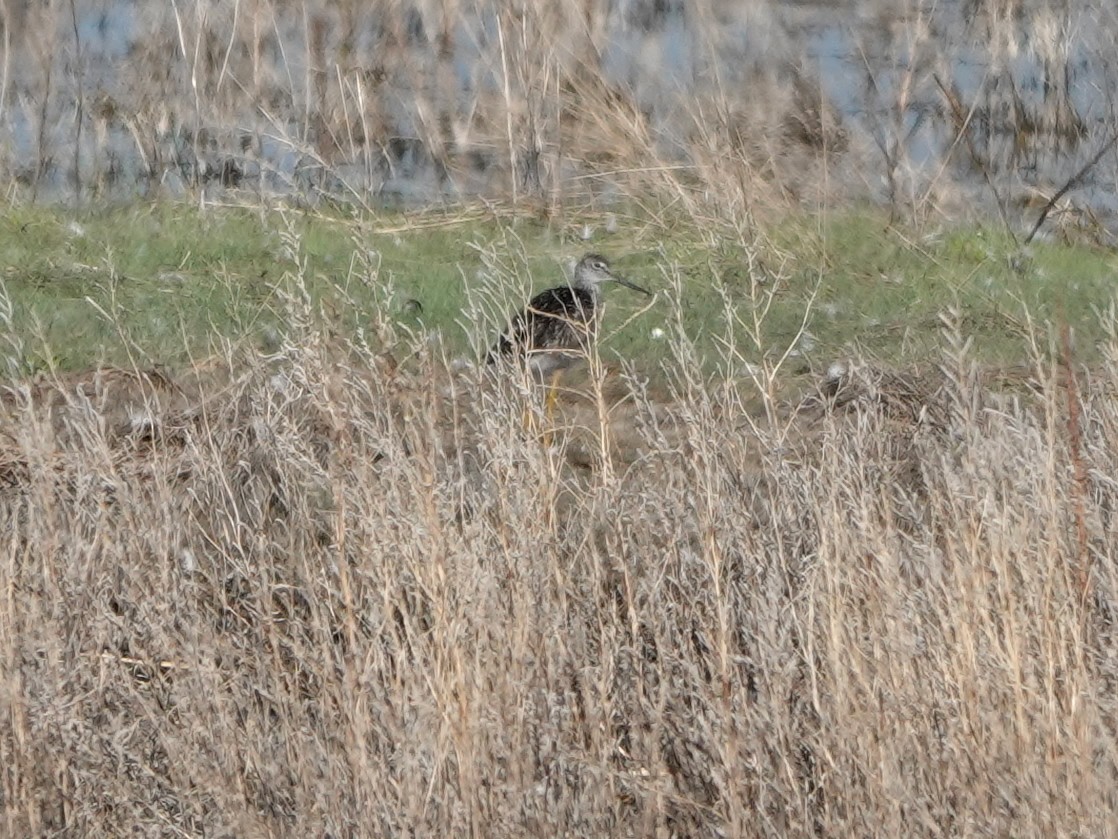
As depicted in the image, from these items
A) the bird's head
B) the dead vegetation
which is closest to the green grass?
the bird's head

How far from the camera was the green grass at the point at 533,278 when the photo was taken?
8547 mm

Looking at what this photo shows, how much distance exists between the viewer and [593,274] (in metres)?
9.50

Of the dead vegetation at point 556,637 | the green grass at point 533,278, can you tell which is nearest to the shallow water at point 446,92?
the green grass at point 533,278

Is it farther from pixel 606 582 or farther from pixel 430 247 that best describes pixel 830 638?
pixel 430 247

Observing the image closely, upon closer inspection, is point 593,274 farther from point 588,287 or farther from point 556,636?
point 556,636

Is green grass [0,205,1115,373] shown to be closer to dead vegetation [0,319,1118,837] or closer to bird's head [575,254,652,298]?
bird's head [575,254,652,298]

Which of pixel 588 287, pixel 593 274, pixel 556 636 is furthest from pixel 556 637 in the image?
pixel 593 274

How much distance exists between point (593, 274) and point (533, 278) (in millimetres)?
898

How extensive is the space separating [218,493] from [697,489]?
1.57 m

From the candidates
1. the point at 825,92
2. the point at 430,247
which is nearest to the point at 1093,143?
the point at 825,92

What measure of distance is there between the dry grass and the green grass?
207cm

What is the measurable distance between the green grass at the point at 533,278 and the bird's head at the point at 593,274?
18 cm

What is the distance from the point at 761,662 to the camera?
5.28 meters

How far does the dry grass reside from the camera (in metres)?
5.07
